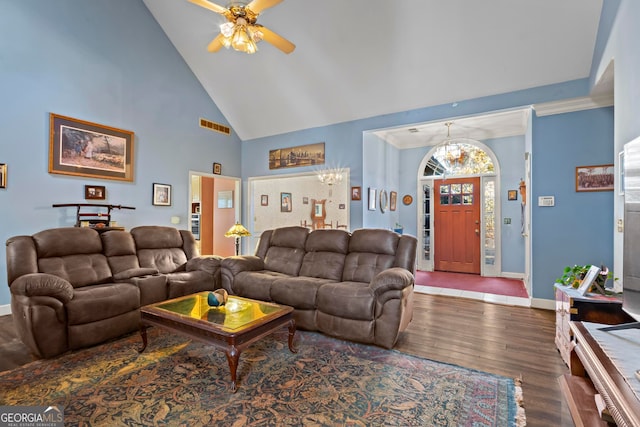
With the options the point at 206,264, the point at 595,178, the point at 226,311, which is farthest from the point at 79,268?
the point at 595,178

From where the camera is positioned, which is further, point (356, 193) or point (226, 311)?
point (356, 193)

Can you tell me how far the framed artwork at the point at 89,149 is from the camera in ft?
13.7

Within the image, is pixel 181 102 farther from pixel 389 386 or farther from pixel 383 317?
pixel 389 386

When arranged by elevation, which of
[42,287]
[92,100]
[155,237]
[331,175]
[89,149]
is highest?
[92,100]

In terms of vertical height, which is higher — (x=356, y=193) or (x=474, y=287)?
(x=356, y=193)

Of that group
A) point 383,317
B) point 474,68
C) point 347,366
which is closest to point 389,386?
point 347,366

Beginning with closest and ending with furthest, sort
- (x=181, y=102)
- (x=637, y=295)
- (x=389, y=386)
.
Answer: (x=637, y=295)
(x=389, y=386)
(x=181, y=102)

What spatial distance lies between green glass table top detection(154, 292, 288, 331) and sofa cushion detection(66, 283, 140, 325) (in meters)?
0.57

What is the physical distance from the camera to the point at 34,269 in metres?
2.91

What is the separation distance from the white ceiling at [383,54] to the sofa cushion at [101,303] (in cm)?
396

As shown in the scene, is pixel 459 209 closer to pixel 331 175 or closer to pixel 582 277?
pixel 331 175

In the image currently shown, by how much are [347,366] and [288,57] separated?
4.52 meters

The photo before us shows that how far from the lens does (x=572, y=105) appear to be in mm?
3770

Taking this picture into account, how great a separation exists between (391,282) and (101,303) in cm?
260
